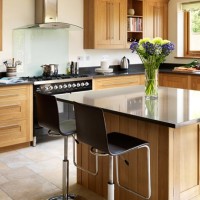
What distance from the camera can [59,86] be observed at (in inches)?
193

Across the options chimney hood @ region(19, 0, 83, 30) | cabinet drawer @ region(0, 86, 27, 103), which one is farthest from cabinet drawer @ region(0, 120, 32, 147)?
chimney hood @ region(19, 0, 83, 30)

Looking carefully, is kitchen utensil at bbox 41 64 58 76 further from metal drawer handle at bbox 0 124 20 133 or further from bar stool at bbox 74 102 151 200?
bar stool at bbox 74 102 151 200

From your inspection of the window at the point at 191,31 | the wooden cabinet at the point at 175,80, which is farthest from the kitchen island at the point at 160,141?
the window at the point at 191,31

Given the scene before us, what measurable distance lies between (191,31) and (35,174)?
4445 millimetres

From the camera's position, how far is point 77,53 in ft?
18.9

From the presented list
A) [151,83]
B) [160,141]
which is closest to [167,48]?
[151,83]

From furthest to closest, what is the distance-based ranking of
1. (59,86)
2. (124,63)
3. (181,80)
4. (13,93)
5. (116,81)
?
(124,63) < (181,80) < (116,81) < (59,86) < (13,93)

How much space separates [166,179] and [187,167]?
0.27 meters

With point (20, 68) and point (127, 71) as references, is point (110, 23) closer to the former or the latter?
point (127, 71)

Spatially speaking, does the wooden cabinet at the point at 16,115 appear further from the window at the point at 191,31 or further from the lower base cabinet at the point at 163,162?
the window at the point at 191,31

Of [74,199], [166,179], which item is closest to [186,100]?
[166,179]

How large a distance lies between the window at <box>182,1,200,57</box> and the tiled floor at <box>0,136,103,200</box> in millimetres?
3286

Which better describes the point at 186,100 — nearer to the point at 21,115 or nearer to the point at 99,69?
the point at 21,115

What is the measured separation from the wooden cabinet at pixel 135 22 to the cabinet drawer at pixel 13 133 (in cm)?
252
